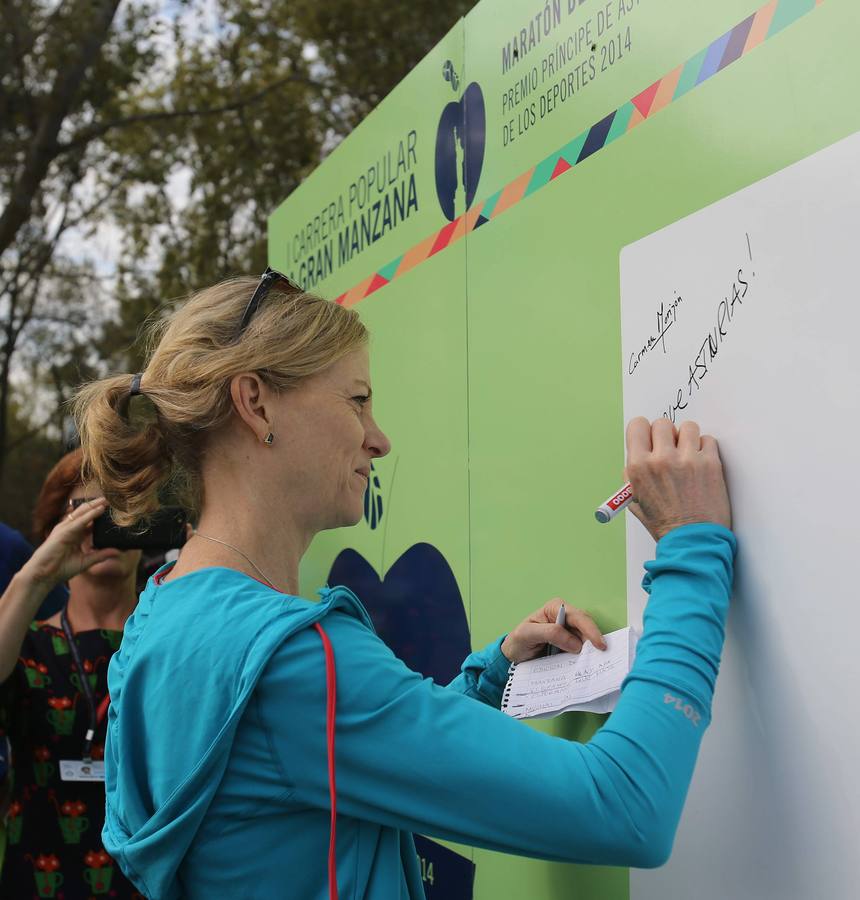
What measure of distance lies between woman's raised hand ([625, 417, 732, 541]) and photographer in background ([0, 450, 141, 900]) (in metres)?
1.68

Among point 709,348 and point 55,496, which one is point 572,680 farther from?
point 55,496

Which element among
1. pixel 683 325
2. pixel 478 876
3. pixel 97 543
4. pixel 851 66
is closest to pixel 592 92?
pixel 683 325

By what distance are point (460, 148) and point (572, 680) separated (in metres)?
1.13

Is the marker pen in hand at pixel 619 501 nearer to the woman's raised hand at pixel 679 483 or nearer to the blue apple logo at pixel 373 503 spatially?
Result: the woman's raised hand at pixel 679 483

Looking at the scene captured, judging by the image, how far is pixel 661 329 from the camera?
146 cm

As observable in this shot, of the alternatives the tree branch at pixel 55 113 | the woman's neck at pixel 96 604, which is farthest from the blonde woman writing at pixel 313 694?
the tree branch at pixel 55 113

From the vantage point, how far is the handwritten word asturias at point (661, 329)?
1.44m

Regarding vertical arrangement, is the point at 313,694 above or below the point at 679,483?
below

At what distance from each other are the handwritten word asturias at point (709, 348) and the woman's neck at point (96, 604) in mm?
1914

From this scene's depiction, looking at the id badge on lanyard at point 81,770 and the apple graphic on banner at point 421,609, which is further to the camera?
the id badge on lanyard at point 81,770

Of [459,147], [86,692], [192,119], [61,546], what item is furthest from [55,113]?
[459,147]

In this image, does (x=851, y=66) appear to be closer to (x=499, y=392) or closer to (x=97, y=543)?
(x=499, y=392)

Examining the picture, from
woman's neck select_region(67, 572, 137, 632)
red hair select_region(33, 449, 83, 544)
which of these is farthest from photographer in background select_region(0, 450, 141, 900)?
red hair select_region(33, 449, 83, 544)

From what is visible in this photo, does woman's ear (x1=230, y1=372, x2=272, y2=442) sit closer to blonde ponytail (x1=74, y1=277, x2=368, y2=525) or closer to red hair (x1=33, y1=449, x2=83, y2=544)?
blonde ponytail (x1=74, y1=277, x2=368, y2=525)
